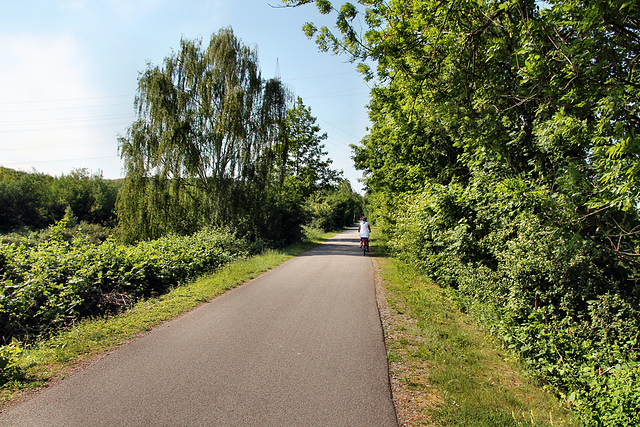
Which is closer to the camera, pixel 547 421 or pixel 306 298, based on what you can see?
pixel 547 421

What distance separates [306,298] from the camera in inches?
300

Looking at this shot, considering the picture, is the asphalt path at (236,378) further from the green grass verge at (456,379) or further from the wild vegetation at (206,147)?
the wild vegetation at (206,147)

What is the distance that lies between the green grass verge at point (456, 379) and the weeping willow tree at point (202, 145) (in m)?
14.8

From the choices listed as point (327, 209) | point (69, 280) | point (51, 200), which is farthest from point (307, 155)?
point (51, 200)

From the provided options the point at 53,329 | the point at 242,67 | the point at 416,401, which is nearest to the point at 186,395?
the point at 416,401

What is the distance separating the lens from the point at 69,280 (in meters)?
6.70

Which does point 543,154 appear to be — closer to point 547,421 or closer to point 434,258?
point 434,258

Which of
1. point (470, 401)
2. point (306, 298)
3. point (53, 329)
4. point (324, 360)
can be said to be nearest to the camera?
point (470, 401)

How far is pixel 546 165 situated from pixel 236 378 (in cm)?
576

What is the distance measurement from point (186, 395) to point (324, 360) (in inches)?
65.9

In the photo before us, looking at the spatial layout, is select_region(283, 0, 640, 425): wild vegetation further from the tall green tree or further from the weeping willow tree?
the tall green tree

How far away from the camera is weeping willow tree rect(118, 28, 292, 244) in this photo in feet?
59.2

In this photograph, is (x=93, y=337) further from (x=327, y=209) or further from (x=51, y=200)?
(x=51, y=200)

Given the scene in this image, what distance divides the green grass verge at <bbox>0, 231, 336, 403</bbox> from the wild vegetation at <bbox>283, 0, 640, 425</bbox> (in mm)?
5567
